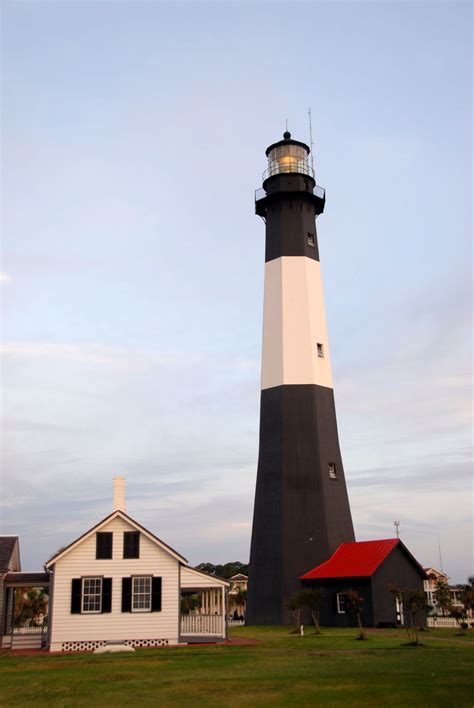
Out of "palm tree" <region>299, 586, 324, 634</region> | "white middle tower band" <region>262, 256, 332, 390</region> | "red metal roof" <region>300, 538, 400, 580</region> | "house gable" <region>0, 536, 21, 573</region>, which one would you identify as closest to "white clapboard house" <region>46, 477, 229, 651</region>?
"house gable" <region>0, 536, 21, 573</region>

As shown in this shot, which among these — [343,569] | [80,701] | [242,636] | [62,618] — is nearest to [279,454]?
[343,569]

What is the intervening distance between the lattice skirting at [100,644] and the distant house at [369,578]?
33.5 feet

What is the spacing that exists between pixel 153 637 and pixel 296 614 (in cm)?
948

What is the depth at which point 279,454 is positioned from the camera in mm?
39406

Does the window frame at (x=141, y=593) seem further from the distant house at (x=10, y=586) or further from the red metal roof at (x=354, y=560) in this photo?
the red metal roof at (x=354, y=560)

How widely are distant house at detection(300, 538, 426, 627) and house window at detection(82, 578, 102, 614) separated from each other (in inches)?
471

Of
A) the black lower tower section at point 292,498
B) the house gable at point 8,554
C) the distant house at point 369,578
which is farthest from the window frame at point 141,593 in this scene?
the distant house at point 369,578

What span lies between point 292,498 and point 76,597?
13.5m

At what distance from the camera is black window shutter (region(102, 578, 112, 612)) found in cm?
2858

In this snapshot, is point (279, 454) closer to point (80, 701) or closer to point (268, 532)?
point (268, 532)

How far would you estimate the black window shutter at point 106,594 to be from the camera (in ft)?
93.8

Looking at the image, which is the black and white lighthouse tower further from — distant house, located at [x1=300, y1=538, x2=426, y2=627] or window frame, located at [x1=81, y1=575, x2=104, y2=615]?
window frame, located at [x1=81, y1=575, x2=104, y2=615]

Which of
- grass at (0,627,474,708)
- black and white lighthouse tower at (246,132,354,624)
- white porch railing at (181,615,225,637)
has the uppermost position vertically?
black and white lighthouse tower at (246,132,354,624)

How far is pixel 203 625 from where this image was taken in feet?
103
